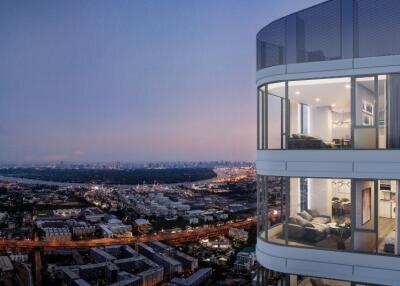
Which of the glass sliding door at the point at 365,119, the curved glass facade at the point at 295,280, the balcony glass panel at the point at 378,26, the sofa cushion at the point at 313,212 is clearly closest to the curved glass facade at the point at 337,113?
the glass sliding door at the point at 365,119

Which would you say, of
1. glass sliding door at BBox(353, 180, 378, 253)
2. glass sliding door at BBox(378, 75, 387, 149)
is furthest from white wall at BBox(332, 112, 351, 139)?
glass sliding door at BBox(353, 180, 378, 253)

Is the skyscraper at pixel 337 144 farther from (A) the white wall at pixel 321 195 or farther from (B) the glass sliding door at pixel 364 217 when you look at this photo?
(A) the white wall at pixel 321 195

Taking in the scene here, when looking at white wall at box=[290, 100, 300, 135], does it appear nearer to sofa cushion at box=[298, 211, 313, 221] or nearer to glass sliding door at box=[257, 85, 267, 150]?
glass sliding door at box=[257, 85, 267, 150]

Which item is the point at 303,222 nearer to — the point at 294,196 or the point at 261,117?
the point at 294,196

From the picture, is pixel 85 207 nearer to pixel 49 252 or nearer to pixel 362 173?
pixel 49 252

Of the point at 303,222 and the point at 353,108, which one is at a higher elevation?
the point at 353,108

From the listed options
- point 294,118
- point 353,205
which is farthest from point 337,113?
point 353,205

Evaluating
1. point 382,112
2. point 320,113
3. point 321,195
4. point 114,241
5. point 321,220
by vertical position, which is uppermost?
point 320,113
